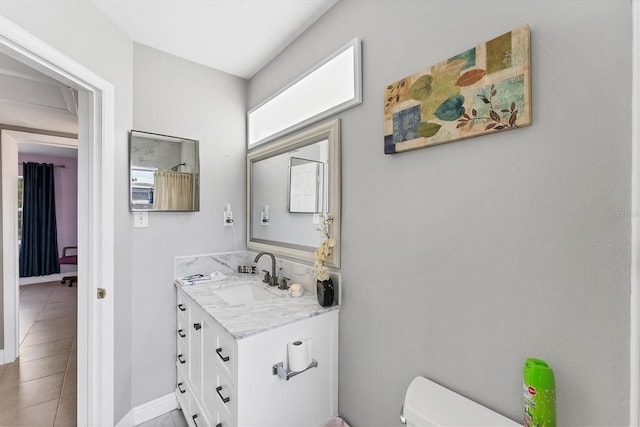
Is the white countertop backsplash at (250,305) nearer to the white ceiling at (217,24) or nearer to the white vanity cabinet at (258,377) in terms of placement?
the white vanity cabinet at (258,377)

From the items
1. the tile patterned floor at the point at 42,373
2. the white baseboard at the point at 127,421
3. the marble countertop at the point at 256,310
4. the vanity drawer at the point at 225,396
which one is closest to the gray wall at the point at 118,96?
the white baseboard at the point at 127,421

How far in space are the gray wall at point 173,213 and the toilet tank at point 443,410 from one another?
1705 millimetres

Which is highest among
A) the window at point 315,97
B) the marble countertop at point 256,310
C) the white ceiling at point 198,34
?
the white ceiling at point 198,34

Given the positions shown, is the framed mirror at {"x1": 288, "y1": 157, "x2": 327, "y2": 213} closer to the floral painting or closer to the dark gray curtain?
the floral painting

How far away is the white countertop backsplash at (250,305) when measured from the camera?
1.29m

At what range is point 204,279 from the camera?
1998 millimetres

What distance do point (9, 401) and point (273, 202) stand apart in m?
2.33

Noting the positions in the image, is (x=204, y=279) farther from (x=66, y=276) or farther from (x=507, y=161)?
(x=66, y=276)

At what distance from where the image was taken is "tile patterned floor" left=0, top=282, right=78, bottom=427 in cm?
189

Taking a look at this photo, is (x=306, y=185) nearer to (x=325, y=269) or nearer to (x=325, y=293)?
(x=325, y=269)

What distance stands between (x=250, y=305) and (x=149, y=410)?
1195 millimetres

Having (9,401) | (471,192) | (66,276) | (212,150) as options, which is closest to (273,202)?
(212,150)

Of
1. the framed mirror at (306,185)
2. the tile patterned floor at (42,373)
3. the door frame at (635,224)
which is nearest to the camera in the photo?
the door frame at (635,224)

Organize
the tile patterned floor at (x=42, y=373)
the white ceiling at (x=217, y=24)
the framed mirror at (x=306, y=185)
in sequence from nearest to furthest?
the white ceiling at (x=217, y=24) → the framed mirror at (x=306, y=185) → the tile patterned floor at (x=42, y=373)
